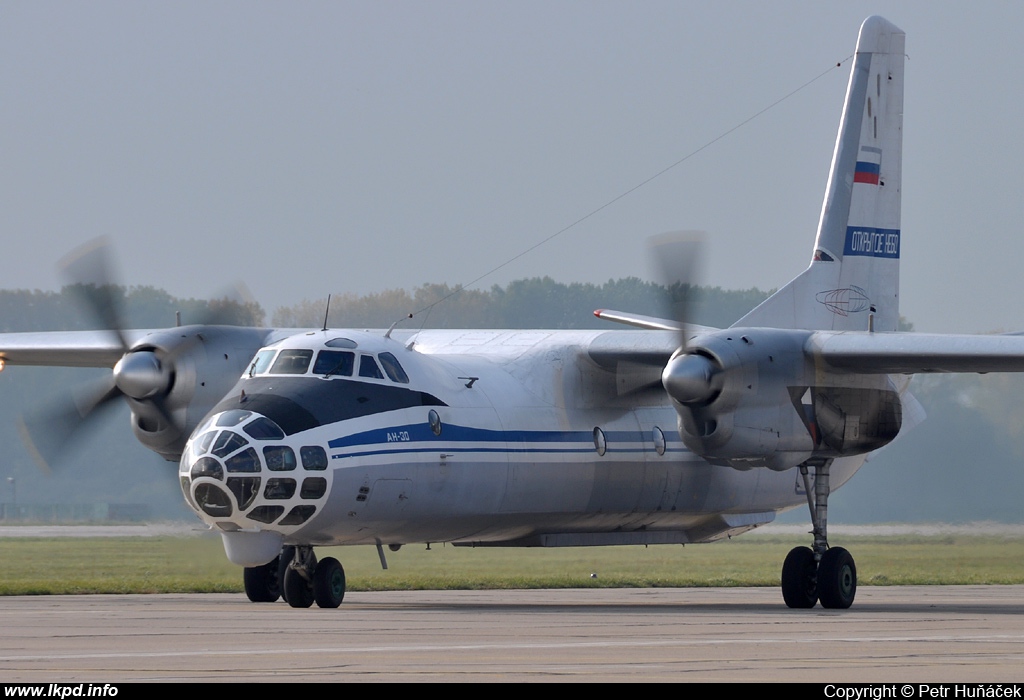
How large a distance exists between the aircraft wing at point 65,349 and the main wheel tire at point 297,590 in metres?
4.98

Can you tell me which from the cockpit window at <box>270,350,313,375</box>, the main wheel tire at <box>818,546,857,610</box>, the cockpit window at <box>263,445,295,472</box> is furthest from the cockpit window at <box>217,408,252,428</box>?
the main wheel tire at <box>818,546,857,610</box>

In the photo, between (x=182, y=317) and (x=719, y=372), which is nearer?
(x=719, y=372)

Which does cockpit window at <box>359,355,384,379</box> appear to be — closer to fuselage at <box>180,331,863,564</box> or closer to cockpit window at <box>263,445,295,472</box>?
fuselage at <box>180,331,863,564</box>

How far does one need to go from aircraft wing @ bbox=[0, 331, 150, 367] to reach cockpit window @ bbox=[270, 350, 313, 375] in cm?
470

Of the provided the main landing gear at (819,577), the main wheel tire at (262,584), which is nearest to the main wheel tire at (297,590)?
the main wheel tire at (262,584)

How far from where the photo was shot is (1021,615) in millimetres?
15914

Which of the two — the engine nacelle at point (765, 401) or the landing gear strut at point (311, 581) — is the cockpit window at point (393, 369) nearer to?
the landing gear strut at point (311, 581)

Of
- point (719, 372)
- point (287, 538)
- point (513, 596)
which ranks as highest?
point (719, 372)

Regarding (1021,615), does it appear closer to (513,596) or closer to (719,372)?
(719,372)

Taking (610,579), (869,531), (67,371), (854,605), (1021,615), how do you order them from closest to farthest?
(1021,615), (854,605), (610,579), (869,531), (67,371)

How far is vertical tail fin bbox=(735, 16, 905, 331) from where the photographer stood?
2114cm

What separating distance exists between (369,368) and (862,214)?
8940 mm

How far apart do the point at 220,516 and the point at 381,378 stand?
92.8 inches
